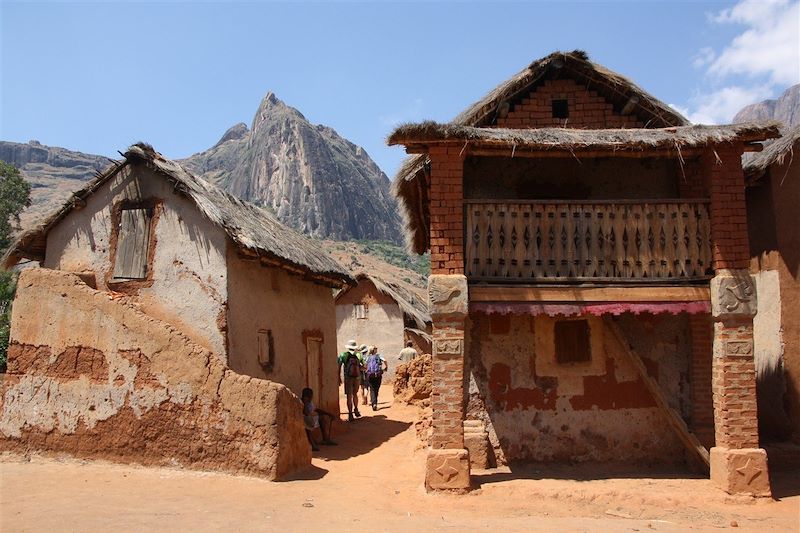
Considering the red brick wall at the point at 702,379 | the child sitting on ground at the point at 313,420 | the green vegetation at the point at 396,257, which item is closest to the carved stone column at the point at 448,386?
the child sitting on ground at the point at 313,420

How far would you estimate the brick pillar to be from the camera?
827 cm

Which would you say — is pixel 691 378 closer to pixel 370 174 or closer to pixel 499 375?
pixel 499 375

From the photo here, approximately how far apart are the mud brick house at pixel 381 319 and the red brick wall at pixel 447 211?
15.8 meters

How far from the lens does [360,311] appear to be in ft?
83.0

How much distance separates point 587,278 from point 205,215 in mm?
6086

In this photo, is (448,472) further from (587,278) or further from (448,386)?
(587,278)

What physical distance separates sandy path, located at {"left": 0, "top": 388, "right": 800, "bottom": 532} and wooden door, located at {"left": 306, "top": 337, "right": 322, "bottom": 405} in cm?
415

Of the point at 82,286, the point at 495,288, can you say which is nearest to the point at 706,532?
the point at 495,288

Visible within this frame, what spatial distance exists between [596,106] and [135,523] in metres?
9.14

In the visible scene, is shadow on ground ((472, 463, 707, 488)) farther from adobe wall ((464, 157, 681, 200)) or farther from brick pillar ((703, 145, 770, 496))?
adobe wall ((464, 157, 681, 200))

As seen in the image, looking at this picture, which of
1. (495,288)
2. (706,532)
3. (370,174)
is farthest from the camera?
(370,174)

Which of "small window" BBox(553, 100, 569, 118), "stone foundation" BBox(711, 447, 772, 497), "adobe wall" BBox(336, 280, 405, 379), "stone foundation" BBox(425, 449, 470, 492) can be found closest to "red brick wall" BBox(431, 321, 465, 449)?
"stone foundation" BBox(425, 449, 470, 492)

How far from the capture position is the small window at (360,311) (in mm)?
25266

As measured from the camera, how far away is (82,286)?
962cm
